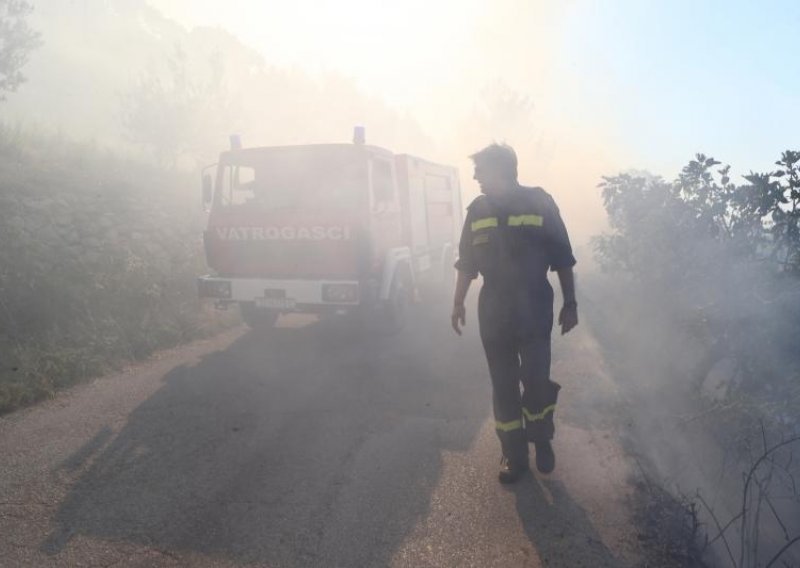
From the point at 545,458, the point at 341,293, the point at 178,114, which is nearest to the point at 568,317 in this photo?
the point at 545,458

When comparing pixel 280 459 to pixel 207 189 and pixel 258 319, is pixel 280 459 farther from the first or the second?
pixel 207 189

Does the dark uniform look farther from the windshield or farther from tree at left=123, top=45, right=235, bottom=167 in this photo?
tree at left=123, top=45, right=235, bottom=167

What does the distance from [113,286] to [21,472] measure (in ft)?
13.6

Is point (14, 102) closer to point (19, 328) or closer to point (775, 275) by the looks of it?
point (19, 328)

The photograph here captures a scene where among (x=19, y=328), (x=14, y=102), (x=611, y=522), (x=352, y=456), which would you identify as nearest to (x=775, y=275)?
(x=611, y=522)

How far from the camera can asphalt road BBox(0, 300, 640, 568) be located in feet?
8.77

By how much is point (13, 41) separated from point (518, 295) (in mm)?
16752

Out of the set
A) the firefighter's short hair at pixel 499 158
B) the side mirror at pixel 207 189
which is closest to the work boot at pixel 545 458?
the firefighter's short hair at pixel 499 158

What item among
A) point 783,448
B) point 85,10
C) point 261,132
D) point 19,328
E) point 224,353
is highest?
point 85,10

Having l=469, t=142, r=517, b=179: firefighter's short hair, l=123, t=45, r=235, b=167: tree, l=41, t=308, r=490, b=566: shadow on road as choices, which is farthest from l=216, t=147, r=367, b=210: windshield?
l=123, t=45, r=235, b=167: tree

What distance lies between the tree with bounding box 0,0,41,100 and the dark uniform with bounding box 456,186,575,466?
616 inches

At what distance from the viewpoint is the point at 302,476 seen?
11.2 ft

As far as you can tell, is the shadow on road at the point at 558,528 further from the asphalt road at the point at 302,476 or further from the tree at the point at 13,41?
the tree at the point at 13,41

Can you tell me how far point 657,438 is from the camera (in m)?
4.00
